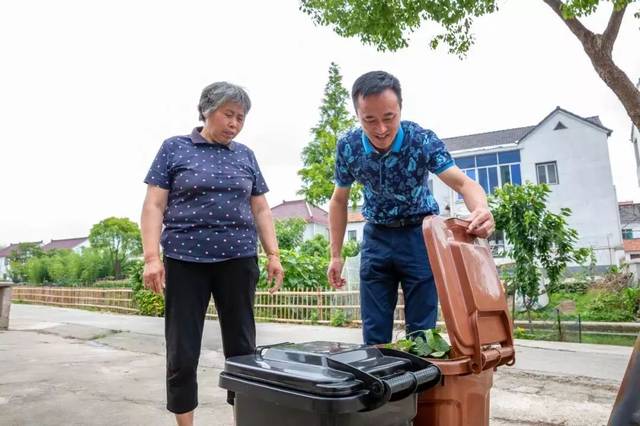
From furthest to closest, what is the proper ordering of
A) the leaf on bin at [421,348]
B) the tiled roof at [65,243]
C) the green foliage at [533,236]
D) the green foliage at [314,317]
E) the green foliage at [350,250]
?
the tiled roof at [65,243] → the green foliage at [350,250] → the green foliage at [314,317] → the green foliage at [533,236] → the leaf on bin at [421,348]

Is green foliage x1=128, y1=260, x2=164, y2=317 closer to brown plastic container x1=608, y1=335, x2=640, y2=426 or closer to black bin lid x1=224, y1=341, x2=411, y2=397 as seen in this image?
black bin lid x1=224, y1=341, x2=411, y2=397

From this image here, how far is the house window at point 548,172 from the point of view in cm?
1889

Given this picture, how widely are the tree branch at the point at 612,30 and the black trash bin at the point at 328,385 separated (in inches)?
231

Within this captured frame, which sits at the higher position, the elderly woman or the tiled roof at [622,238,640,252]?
the tiled roof at [622,238,640,252]

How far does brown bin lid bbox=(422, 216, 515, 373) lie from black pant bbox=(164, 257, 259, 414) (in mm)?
898

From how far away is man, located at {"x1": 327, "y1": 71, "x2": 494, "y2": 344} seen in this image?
1725 millimetres

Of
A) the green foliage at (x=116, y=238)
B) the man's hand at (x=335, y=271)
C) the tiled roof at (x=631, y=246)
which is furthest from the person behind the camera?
the green foliage at (x=116, y=238)

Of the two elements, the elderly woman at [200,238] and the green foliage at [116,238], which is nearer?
the elderly woman at [200,238]

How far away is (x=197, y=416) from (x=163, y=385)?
904 mm

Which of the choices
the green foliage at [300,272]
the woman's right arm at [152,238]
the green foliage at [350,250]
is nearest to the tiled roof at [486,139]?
the green foliage at [350,250]

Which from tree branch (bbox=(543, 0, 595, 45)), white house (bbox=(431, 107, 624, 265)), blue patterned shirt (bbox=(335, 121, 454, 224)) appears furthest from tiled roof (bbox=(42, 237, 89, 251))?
blue patterned shirt (bbox=(335, 121, 454, 224))

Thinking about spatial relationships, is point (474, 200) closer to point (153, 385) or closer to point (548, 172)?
point (153, 385)

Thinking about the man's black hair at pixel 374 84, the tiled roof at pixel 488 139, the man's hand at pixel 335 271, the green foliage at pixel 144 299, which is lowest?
the green foliage at pixel 144 299

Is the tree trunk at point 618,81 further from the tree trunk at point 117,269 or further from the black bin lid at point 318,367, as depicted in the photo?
the tree trunk at point 117,269
